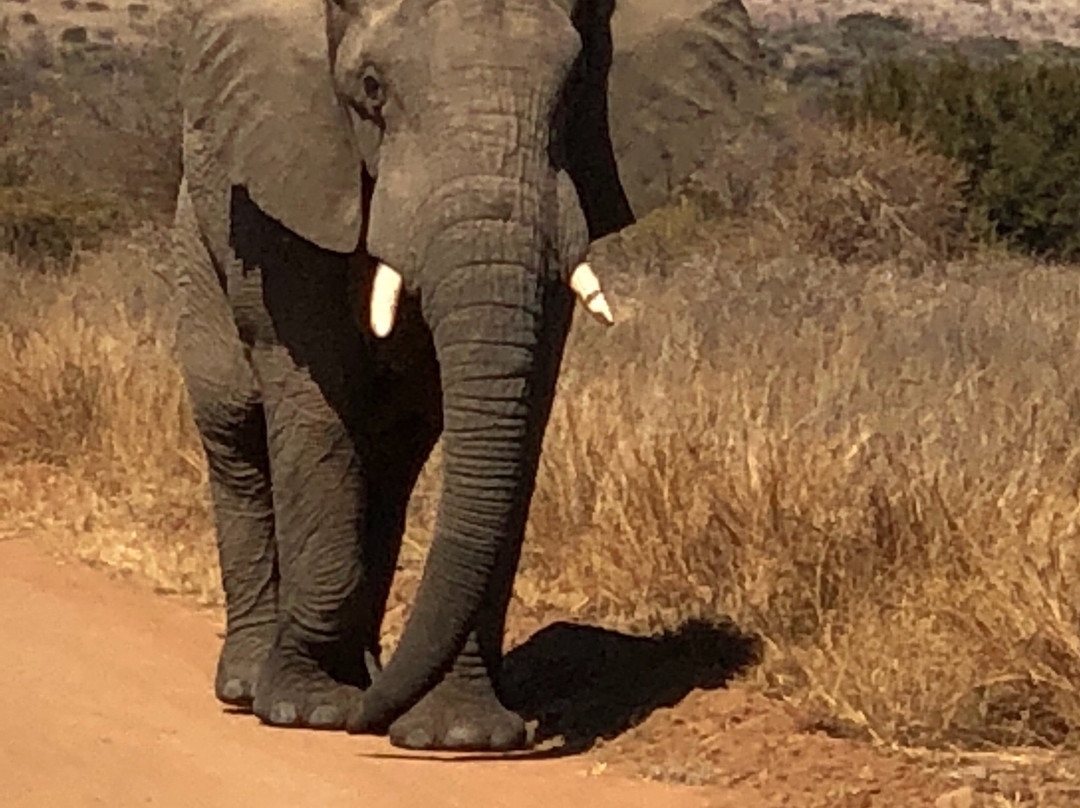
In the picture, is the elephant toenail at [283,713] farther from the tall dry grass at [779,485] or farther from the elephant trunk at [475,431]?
the tall dry grass at [779,485]

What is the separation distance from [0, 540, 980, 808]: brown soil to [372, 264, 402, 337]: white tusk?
46.0 inches

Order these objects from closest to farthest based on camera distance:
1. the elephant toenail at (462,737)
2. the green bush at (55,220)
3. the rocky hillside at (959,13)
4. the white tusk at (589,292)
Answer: the white tusk at (589,292) → the elephant toenail at (462,737) → the green bush at (55,220) → the rocky hillside at (959,13)

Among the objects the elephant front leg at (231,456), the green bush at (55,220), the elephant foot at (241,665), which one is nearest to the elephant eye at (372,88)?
the elephant front leg at (231,456)

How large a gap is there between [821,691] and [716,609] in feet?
4.02

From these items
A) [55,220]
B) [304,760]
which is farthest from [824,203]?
[304,760]

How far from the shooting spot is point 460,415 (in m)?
6.07

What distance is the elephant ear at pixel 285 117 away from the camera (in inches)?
263

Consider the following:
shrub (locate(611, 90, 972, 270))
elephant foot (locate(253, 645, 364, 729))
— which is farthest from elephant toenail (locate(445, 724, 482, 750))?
shrub (locate(611, 90, 972, 270))

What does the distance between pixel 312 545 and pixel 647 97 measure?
5.18ft

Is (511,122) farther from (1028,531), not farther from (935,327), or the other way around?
(935,327)

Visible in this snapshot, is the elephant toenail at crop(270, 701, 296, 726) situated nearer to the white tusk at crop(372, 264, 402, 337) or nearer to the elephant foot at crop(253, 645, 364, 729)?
the elephant foot at crop(253, 645, 364, 729)

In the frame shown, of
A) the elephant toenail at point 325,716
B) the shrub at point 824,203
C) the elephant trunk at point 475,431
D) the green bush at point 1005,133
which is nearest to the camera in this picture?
the elephant trunk at point 475,431

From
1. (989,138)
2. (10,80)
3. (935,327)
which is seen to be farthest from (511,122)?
(10,80)

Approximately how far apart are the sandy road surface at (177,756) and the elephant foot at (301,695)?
0.17 feet
